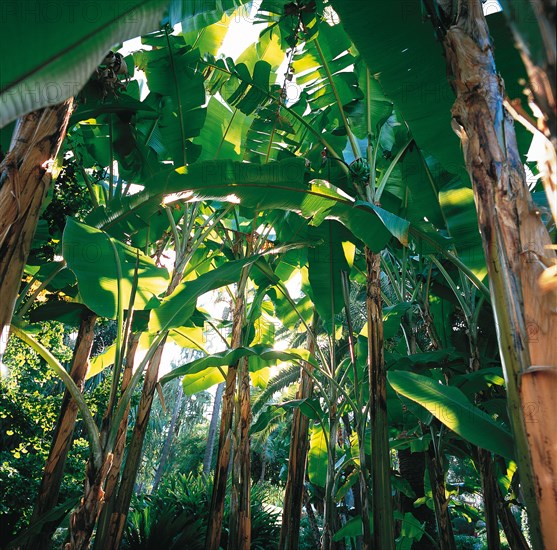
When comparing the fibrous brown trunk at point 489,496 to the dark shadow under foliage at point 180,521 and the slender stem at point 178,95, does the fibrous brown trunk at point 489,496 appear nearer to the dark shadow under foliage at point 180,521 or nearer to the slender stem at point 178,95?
the slender stem at point 178,95

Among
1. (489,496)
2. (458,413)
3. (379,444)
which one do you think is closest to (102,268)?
(379,444)

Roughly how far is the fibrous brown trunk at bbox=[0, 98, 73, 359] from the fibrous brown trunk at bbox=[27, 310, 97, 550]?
231cm

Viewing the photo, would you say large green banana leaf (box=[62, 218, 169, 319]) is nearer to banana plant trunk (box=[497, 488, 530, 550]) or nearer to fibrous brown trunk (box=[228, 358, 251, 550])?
fibrous brown trunk (box=[228, 358, 251, 550])

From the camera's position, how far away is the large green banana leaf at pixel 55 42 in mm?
1116

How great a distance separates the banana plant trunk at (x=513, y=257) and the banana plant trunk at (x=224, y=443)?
3.00 metres

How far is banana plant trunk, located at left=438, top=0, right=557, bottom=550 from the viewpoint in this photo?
1.08m

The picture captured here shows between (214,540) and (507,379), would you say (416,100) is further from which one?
(214,540)

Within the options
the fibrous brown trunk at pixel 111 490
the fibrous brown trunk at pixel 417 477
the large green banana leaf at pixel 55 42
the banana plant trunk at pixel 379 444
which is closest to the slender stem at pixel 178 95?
the fibrous brown trunk at pixel 111 490

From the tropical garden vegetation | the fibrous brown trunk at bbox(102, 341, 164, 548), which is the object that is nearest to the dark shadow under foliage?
the tropical garden vegetation

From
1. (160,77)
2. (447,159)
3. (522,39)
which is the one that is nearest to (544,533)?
(522,39)

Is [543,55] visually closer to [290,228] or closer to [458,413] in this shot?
[458,413]

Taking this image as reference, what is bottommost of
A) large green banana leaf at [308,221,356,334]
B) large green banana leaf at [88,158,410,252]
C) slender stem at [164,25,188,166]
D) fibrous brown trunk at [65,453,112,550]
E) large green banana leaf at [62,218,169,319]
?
fibrous brown trunk at [65,453,112,550]

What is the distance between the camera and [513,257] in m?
1.23

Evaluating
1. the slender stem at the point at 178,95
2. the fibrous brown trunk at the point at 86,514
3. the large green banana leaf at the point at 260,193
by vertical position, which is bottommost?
the fibrous brown trunk at the point at 86,514
